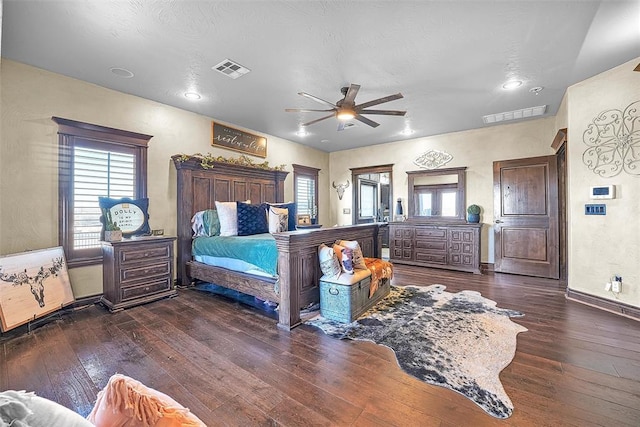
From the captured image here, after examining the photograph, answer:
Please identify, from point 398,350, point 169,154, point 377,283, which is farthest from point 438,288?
point 169,154

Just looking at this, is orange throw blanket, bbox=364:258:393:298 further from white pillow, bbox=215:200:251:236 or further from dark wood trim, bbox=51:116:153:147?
dark wood trim, bbox=51:116:153:147

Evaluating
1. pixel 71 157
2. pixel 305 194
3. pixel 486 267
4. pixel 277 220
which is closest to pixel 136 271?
pixel 71 157

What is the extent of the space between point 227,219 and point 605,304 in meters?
5.09

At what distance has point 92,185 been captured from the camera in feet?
11.6

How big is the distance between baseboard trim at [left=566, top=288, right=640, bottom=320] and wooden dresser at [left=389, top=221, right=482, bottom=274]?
163 centimetres

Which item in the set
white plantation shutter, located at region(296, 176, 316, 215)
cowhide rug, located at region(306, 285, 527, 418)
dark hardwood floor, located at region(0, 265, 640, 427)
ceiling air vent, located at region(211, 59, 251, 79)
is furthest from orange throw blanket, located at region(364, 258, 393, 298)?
white plantation shutter, located at region(296, 176, 316, 215)

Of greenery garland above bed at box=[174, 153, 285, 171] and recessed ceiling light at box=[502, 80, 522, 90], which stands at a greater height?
recessed ceiling light at box=[502, 80, 522, 90]

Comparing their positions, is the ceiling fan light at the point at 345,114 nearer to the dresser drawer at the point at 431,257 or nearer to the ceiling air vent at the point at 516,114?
the ceiling air vent at the point at 516,114

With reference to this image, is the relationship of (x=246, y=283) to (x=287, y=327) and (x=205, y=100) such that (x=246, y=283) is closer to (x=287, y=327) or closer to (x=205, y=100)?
(x=287, y=327)

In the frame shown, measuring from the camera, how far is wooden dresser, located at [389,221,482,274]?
17.6ft

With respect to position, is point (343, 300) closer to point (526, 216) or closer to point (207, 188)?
point (207, 188)

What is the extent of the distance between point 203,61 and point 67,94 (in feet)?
6.02

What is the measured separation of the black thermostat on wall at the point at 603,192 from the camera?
10.8 ft

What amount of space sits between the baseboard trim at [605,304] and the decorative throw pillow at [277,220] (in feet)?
13.7
